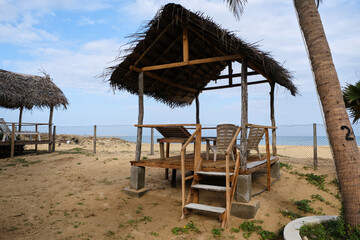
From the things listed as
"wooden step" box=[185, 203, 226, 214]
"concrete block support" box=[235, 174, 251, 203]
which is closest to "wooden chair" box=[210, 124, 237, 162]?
"concrete block support" box=[235, 174, 251, 203]

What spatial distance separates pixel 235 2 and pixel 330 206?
16.7 feet

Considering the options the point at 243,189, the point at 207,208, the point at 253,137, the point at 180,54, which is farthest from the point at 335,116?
the point at 180,54

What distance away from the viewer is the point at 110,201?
587 cm

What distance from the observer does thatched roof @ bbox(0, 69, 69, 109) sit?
12734 mm

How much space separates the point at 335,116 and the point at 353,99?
3.50 m

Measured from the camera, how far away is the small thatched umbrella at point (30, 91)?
1275 centimetres

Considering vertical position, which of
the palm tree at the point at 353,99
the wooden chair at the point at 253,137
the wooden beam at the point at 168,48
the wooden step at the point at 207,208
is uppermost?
the wooden beam at the point at 168,48

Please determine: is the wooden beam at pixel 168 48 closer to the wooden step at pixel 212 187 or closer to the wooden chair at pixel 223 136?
the wooden chair at pixel 223 136

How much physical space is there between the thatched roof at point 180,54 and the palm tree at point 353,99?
158cm

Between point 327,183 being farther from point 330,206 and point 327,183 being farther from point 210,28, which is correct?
point 210,28

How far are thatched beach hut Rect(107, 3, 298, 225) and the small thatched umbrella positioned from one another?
7711 mm

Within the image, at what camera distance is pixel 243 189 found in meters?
4.95

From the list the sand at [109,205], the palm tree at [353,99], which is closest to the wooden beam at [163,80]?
the sand at [109,205]

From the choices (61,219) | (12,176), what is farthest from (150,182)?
(12,176)
